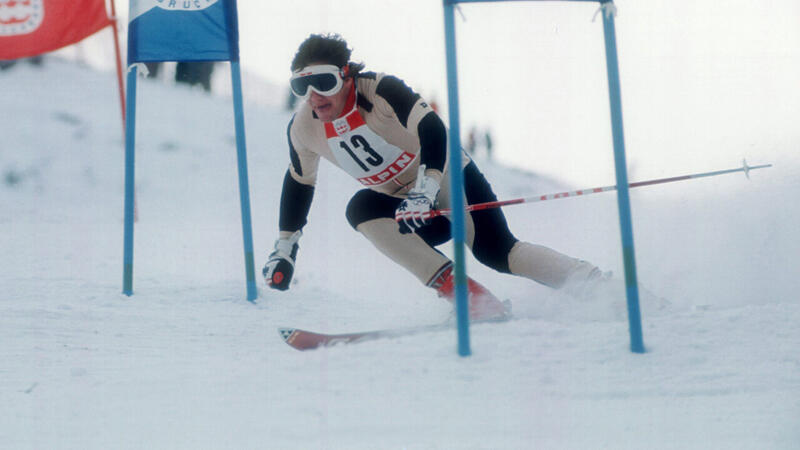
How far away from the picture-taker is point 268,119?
1576cm

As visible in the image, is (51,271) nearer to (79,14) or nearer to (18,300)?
(18,300)

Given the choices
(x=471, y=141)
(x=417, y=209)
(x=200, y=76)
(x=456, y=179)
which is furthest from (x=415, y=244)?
(x=200, y=76)

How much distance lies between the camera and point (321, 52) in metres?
3.28

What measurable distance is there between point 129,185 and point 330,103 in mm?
1745

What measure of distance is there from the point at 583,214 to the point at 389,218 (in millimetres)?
6469

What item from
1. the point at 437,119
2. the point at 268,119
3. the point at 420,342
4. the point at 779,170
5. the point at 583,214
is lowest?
the point at 268,119

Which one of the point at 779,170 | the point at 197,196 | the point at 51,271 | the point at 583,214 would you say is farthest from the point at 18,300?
the point at 197,196

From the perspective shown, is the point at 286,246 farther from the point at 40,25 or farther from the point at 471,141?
the point at 471,141

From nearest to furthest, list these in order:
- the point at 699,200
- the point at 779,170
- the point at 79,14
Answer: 1. the point at 779,170
2. the point at 79,14
3. the point at 699,200

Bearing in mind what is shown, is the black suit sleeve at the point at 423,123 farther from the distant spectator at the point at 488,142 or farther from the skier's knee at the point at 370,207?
the distant spectator at the point at 488,142

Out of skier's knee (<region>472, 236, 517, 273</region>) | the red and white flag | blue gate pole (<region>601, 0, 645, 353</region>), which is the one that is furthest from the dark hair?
the red and white flag

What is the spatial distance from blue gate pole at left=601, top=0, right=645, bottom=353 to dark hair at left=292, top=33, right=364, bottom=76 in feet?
4.24

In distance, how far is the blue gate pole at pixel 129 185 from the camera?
4.37 m

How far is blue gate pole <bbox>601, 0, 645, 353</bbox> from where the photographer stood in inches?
93.1
